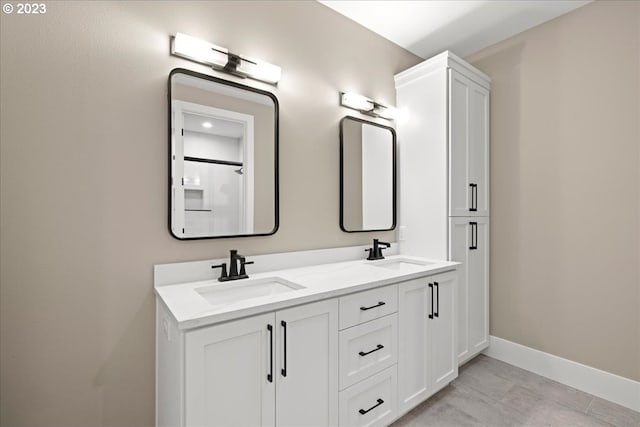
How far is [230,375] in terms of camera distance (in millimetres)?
1153

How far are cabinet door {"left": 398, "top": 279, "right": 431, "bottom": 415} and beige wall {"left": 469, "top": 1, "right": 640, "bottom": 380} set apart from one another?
1192 millimetres

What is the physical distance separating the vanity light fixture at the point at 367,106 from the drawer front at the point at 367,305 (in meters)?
1.37

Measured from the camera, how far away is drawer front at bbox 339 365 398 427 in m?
1.50

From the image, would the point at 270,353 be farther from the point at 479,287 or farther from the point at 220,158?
the point at 479,287

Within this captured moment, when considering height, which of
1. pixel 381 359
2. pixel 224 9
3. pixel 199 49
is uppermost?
pixel 224 9

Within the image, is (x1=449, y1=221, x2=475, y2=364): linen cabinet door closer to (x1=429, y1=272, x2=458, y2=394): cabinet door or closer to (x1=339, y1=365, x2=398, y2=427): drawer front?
(x1=429, y1=272, x2=458, y2=394): cabinet door

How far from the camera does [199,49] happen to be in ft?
5.17

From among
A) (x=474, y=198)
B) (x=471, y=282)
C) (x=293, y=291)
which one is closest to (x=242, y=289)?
(x=293, y=291)

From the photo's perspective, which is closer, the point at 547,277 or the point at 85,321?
the point at 85,321

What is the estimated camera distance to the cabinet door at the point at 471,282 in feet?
7.69

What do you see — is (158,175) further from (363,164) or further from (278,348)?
(363,164)

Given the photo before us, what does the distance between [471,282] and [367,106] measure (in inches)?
63.7

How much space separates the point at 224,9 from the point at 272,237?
1322mm

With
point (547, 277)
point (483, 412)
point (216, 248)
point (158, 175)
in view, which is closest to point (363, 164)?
point (216, 248)
